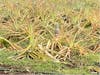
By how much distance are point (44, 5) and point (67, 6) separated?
1.45ft

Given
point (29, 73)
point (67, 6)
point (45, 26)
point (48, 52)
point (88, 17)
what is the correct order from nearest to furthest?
1. point (29, 73)
2. point (48, 52)
3. point (45, 26)
4. point (88, 17)
5. point (67, 6)

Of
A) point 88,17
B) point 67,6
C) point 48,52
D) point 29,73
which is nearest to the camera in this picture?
point 29,73

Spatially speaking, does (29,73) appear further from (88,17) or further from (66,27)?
(88,17)

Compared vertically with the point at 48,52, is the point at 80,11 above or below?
above

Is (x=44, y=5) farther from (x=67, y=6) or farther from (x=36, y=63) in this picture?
(x=36, y=63)

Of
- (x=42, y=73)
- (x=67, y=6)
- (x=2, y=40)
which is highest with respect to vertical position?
(x=67, y=6)

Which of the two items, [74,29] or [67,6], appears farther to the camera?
[67,6]

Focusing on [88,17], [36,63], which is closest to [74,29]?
[88,17]

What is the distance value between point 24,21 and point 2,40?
539mm

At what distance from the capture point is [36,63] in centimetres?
331

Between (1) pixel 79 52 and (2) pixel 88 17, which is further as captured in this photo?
(2) pixel 88 17

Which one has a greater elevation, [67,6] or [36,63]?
[67,6]

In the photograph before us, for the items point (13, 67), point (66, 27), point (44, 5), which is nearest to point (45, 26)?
point (66, 27)

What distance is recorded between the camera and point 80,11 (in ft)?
15.0
